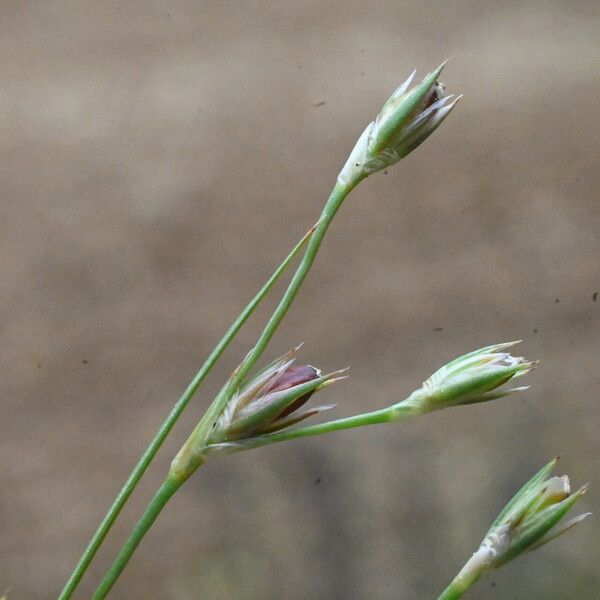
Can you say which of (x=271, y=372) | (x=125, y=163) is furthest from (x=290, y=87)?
(x=271, y=372)

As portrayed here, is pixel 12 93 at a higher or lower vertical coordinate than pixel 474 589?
higher

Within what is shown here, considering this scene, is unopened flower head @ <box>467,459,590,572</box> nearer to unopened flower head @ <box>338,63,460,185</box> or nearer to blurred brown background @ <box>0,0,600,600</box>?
unopened flower head @ <box>338,63,460,185</box>

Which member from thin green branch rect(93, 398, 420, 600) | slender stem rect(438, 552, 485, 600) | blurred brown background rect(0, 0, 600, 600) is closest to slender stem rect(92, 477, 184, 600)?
thin green branch rect(93, 398, 420, 600)

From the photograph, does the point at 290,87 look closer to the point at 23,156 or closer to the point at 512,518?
the point at 23,156

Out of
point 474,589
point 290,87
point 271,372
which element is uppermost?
point 290,87

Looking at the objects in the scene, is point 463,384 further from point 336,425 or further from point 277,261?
point 277,261

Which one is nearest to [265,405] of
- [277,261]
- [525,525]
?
[525,525]
